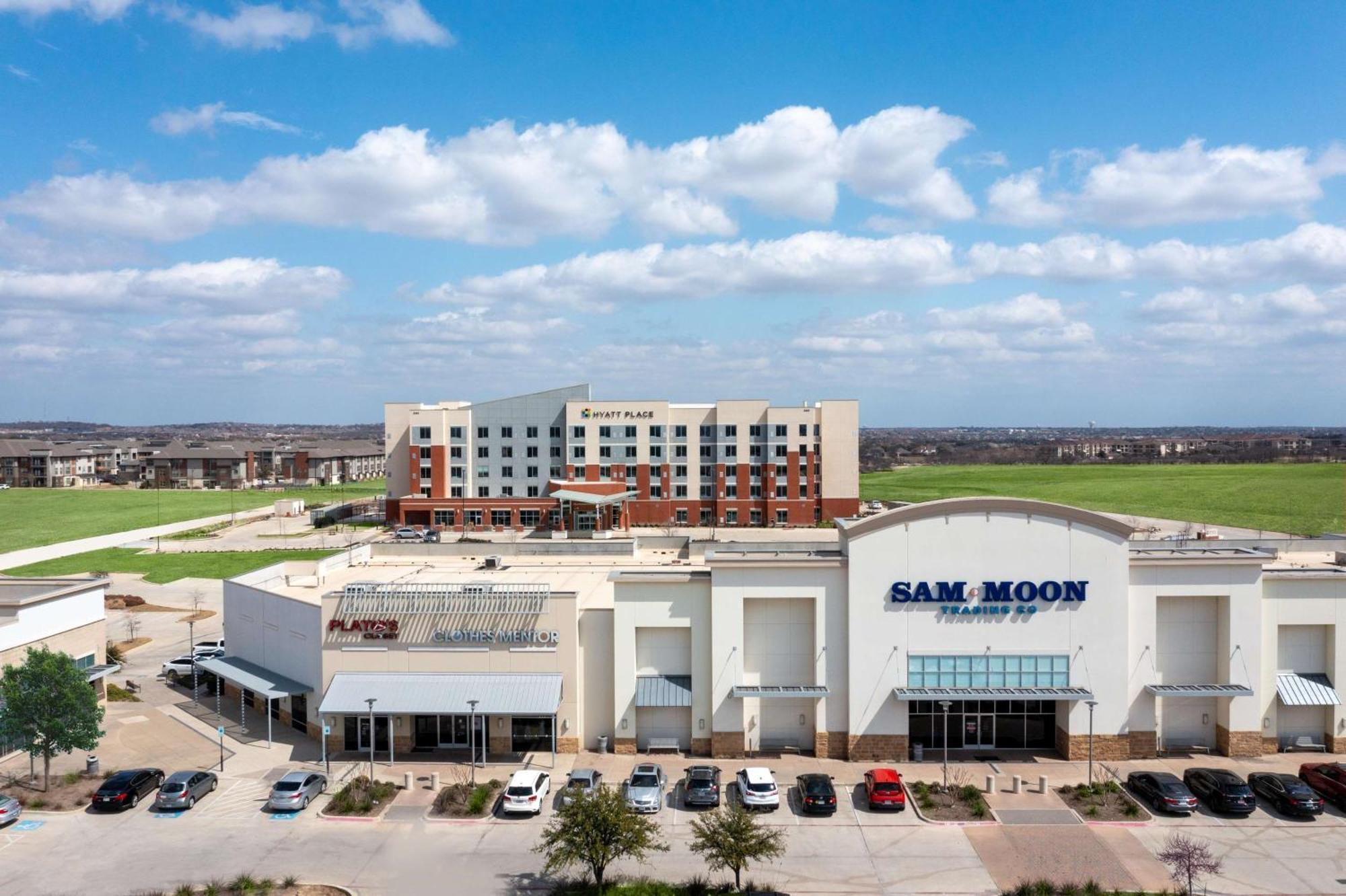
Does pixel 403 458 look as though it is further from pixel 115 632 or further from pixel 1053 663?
pixel 1053 663

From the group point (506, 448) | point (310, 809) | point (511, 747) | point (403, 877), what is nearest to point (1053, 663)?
point (511, 747)

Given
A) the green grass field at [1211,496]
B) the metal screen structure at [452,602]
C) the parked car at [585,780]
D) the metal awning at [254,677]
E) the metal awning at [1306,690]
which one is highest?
the metal screen structure at [452,602]

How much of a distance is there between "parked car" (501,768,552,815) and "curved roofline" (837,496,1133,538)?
14.6m

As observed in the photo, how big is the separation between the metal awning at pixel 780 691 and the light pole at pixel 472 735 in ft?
32.2

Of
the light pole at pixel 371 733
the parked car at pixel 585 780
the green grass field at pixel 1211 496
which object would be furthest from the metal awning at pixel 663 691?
the green grass field at pixel 1211 496

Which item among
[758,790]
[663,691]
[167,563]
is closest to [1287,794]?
[758,790]

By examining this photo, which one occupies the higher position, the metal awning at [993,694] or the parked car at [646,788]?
the metal awning at [993,694]

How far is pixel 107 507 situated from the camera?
455ft

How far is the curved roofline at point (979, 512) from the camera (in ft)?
115

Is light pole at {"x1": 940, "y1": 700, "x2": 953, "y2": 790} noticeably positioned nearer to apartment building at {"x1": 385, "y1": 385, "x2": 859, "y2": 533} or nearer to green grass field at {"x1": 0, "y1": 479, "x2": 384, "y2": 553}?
apartment building at {"x1": 385, "y1": 385, "x2": 859, "y2": 533}

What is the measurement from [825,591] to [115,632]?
2013 inches

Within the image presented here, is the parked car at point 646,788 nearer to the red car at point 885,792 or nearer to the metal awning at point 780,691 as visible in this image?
the metal awning at point 780,691

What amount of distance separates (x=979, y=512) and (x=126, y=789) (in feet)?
105

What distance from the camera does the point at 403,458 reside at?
364ft
